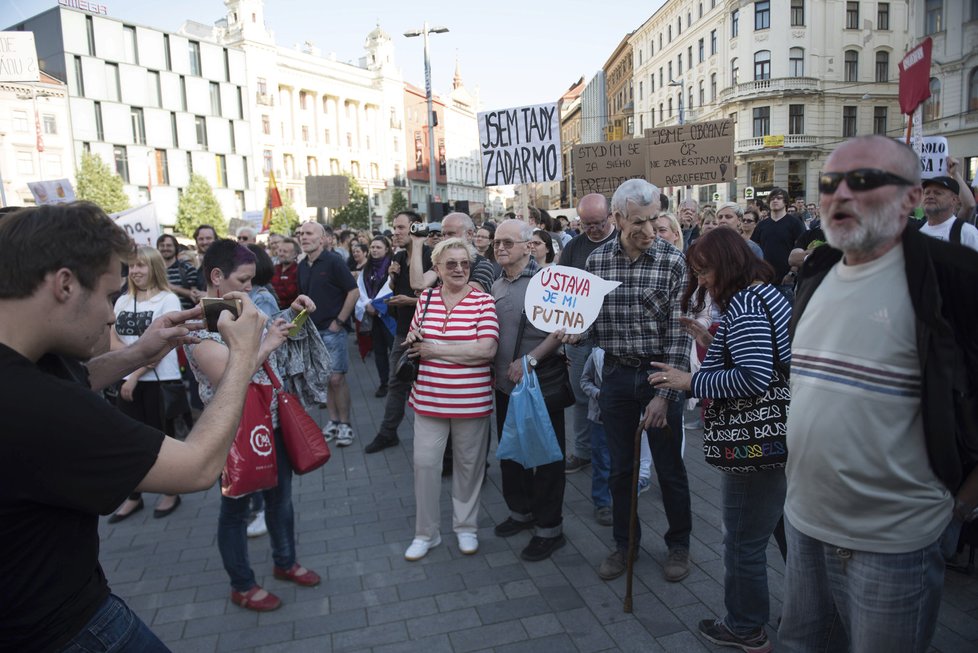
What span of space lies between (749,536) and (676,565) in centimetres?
94

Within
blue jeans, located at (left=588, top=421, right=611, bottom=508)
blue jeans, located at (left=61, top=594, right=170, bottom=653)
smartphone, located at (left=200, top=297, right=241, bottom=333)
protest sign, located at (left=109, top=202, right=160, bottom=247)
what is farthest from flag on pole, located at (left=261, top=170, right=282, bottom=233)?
blue jeans, located at (left=61, top=594, right=170, bottom=653)

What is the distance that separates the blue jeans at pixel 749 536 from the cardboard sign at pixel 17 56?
2562 centimetres

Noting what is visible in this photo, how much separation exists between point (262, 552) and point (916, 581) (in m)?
3.88

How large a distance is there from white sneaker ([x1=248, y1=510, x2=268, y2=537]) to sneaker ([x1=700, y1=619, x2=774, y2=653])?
309cm

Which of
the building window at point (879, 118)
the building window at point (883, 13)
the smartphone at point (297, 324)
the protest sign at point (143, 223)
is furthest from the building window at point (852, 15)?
the smartphone at point (297, 324)

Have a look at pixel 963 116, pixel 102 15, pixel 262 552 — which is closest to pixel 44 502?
pixel 262 552

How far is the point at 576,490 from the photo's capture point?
5312mm

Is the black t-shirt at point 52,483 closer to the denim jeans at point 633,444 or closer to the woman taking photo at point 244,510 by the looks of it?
the woman taking photo at point 244,510

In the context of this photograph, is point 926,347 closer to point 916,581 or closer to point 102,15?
point 916,581

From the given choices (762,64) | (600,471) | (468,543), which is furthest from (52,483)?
(762,64)

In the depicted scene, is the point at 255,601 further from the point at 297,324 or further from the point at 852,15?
the point at 852,15

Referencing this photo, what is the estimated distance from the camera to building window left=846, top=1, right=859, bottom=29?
143ft

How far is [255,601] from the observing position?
12.3 ft

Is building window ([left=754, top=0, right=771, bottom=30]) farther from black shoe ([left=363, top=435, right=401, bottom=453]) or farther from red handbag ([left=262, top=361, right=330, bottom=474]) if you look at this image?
red handbag ([left=262, top=361, right=330, bottom=474])
